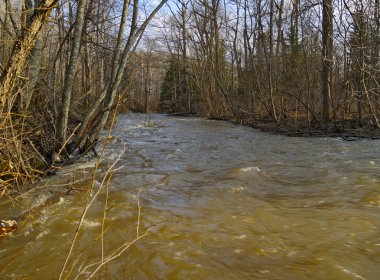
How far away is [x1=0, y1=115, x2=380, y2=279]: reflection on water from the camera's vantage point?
3.32 metres

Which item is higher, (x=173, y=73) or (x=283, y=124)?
(x=173, y=73)

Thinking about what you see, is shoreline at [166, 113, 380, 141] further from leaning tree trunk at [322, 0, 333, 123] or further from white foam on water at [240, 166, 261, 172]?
white foam on water at [240, 166, 261, 172]

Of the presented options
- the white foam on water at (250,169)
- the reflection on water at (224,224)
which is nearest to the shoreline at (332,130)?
the reflection on water at (224,224)

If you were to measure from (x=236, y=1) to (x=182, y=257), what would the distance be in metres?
20.5

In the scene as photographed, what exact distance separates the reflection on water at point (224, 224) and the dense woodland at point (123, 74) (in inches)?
34.2

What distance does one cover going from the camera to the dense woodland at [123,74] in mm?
5586

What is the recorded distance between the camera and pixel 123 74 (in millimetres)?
9695

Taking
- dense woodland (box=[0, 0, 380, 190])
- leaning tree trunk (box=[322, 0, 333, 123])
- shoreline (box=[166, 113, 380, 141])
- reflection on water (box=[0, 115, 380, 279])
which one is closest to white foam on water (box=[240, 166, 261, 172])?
reflection on water (box=[0, 115, 380, 279])

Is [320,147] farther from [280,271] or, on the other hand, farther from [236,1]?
[236,1]

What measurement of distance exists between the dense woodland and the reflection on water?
87cm

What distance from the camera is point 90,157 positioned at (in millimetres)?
9039

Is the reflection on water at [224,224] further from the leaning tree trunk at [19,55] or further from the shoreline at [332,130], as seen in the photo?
the shoreline at [332,130]

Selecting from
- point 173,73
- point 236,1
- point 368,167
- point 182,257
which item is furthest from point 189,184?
point 173,73

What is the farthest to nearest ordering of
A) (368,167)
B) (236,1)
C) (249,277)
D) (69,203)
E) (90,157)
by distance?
(236,1), (90,157), (368,167), (69,203), (249,277)
